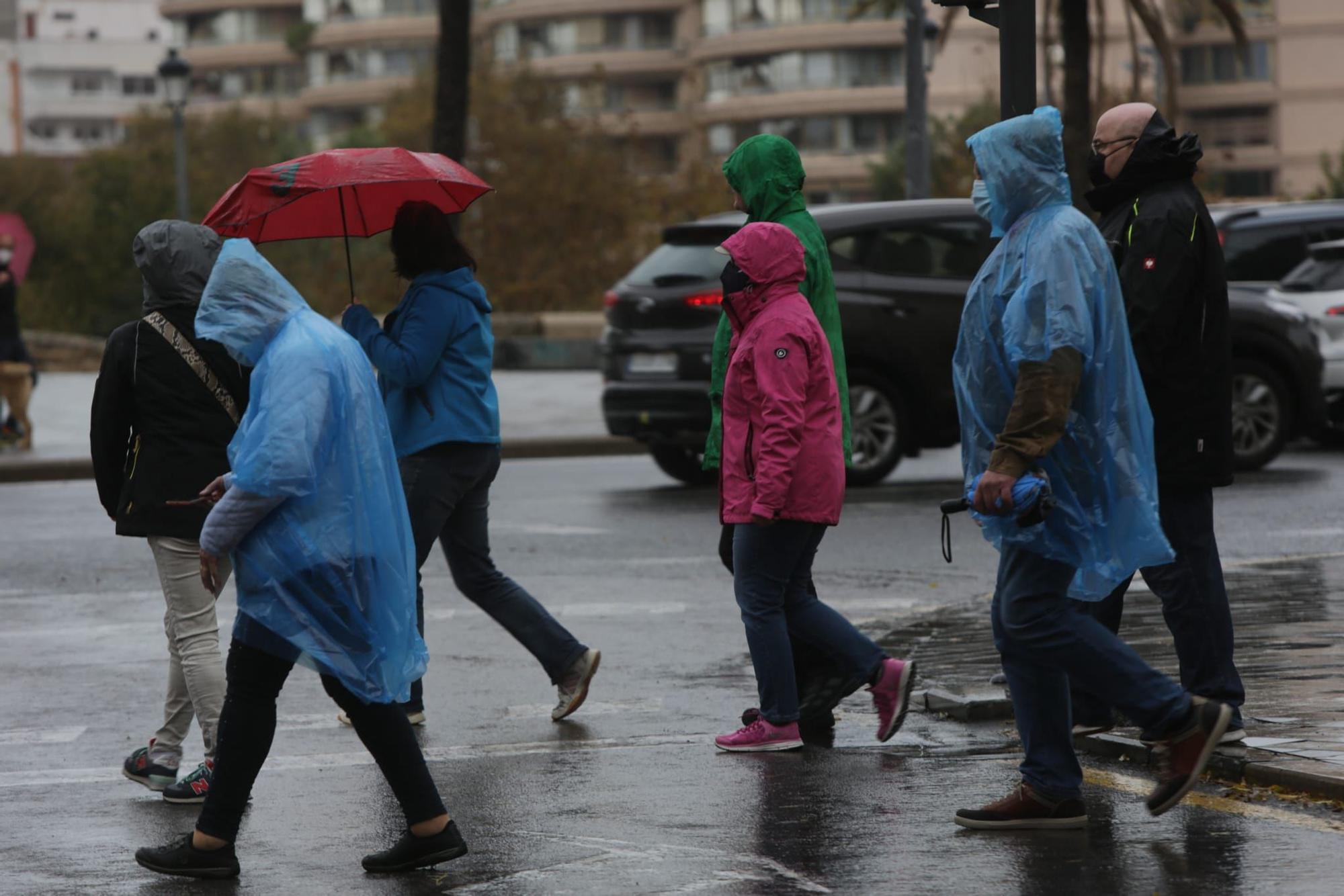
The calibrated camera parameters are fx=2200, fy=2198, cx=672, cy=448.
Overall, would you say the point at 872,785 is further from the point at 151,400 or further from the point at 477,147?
the point at 477,147

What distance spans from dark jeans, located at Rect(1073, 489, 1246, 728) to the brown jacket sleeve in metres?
1.15

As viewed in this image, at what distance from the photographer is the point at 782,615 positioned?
22.6 ft

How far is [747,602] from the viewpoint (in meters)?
6.86

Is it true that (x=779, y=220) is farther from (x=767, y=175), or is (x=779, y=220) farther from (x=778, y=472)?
(x=778, y=472)

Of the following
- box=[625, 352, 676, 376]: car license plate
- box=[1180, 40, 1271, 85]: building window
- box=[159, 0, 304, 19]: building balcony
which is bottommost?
box=[625, 352, 676, 376]: car license plate

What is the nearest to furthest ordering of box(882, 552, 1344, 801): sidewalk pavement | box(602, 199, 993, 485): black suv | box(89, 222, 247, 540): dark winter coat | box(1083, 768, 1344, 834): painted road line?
box(1083, 768, 1344, 834): painted road line → box(882, 552, 1344, 801): sidewalk pavement → box(89, 222, 247, 540): dark winter coat → box(602, 199, 993, 485): black suv

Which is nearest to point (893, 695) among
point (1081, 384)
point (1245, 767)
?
point (1245, 767)

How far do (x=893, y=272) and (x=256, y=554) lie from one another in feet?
32.6

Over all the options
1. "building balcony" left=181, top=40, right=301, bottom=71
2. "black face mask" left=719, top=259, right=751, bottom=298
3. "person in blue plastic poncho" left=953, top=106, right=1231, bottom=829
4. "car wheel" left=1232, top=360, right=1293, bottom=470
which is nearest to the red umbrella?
"black face mask" left=719, top=259, right=751, bottom=298

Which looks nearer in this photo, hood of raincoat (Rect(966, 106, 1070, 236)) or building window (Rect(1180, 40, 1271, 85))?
hood of raincoat (Rect(966, 106, 1070, 236))

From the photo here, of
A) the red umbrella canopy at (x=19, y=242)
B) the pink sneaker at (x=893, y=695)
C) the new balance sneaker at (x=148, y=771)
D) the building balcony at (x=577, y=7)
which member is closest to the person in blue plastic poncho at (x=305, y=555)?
the new balance sneaker at (x=148, y=771)

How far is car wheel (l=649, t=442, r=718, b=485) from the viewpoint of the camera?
15992 millimetres

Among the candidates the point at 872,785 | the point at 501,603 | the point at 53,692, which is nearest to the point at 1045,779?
the point at 872,785

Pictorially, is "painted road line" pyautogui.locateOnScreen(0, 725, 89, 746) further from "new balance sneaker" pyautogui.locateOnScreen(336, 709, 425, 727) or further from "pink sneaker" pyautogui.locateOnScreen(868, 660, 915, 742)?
"pink sneaker" pyautogui.locateOnScreen(868, 660, 915, 742)
